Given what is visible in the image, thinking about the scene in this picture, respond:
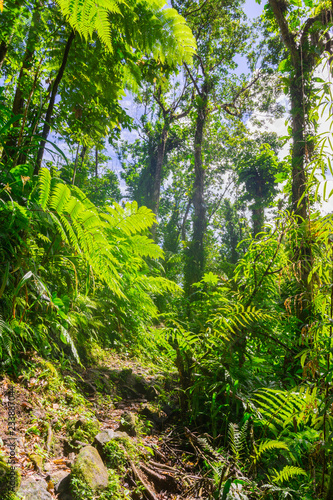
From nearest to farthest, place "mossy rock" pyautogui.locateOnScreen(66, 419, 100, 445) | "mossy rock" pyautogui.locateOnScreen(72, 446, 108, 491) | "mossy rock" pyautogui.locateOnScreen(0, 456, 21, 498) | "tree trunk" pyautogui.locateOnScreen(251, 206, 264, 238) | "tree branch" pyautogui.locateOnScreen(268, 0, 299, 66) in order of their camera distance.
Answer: "mossy rock" pyautogui.locateOnScreen(0, 456, 21, 498) < "mossy rock" pyautogui.locateOnScreen(72, 446, 108, 491) < "mossy rock" pyautogui.locateOnScreen(66, 419, 100, 445) < "tree branch" pyautogui.locateOnScreen(268, 0, 299, 66) < "tree trunk" pyautogui.locateOnScreen(251, 206, 264, 238)

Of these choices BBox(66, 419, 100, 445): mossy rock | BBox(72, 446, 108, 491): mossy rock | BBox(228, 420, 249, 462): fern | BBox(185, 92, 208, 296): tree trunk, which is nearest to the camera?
BBox(228, 420, 249, 462): fern

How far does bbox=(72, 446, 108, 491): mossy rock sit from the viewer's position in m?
1.20

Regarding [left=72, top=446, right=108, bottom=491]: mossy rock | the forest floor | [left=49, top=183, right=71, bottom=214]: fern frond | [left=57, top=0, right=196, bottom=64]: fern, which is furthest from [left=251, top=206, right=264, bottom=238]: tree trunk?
[left=72, top=446, right=108, bottom=491]: mossy rock

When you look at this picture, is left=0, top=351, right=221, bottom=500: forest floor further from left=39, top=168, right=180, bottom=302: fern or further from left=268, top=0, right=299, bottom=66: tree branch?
left=268, top=0, right=299, bottom=66: tree branch

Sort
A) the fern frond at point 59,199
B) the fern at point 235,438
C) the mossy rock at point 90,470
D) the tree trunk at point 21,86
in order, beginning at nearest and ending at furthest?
the fern at point 235,438
the mossy rock at point 90,470
the fern frond at point 59,199
the tree trunk at point 21,86

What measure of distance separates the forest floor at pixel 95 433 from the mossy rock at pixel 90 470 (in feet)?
0.23

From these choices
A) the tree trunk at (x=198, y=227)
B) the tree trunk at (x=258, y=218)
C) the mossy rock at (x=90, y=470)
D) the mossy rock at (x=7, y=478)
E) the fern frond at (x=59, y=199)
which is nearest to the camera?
the mossy rock at (x=7, y=478)

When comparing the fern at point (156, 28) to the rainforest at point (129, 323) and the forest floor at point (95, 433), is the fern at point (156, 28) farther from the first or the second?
the forest floor at point (95, 433)

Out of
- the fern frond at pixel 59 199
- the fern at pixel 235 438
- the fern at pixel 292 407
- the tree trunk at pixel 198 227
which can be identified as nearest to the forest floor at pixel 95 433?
the fern at pixel 235 438

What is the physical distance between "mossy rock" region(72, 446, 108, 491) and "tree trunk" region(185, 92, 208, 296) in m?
6.36

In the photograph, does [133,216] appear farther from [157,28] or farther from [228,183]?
[228,183]

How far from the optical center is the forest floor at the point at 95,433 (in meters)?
1.28

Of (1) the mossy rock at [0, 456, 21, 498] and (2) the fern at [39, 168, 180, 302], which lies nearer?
(1) the mossy rock at [0, 456, 21, 498]

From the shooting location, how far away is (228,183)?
22.6 meters
